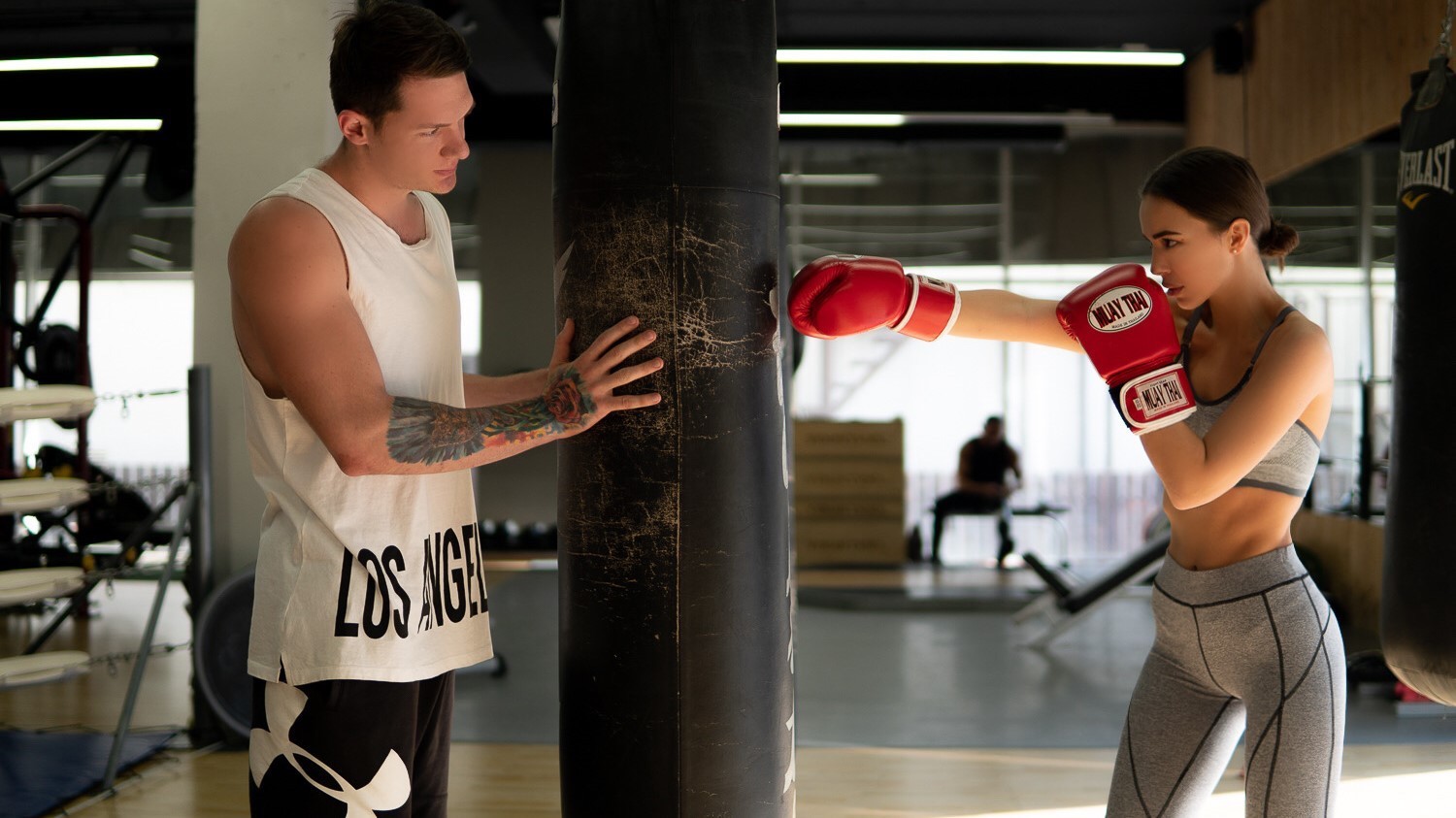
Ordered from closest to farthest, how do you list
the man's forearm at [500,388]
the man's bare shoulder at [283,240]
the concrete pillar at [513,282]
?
the man's bare shoulder at [283,240] < the man's forearm at [500,388] < the concrete pillar at [513,282]

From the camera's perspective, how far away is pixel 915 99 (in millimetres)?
7930

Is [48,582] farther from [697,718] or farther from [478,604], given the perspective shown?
[697,718]

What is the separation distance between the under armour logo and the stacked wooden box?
7612 mm

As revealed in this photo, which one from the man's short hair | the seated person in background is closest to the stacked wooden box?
the seated person in background

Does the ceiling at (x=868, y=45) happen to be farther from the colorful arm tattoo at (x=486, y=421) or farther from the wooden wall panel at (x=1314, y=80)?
the colorful arm tattoo at (x=486, y=421)

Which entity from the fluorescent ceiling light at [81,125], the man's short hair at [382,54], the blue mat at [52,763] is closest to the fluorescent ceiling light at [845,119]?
the fluorescent ceiling light at [81,125]

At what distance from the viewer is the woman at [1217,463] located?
5.32 feet

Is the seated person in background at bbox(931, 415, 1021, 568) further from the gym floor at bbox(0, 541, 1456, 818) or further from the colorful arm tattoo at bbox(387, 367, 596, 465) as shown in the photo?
the colorful arm tattoo at bbox(387, 367, 596, 465)

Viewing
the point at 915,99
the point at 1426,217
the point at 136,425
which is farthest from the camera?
the point at 136,425

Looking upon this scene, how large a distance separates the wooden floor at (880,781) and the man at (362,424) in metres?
2.03

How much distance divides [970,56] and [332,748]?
288 inches

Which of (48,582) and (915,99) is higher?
(915,99)

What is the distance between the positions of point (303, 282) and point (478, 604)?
1.74 ft

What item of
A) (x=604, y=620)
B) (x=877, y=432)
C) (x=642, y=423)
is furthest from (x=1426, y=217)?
(x=877, y=432)
